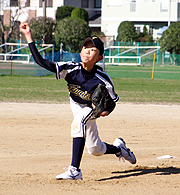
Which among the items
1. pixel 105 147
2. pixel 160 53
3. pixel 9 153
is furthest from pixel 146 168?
pixel 160 53

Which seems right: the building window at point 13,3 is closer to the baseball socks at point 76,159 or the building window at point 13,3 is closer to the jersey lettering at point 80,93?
the jersey lettering at point 80,93

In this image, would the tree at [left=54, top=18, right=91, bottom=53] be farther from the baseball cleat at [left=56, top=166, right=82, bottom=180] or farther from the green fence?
the baseball cleat at [left=56, top=166, right=82, bottom=180]

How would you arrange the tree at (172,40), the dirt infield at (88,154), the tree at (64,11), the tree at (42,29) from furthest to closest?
the tree at (64,11)
the tree at (42,29)
the tree at (172,40)
the dirt infield at (88,154)

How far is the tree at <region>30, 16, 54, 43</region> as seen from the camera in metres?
40.4

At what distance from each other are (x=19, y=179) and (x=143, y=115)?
581cm

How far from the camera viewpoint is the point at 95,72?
4.35 metres

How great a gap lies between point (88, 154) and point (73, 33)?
1291 inches

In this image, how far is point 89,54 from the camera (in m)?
4.19

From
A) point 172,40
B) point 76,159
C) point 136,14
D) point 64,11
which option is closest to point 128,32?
point 136,14

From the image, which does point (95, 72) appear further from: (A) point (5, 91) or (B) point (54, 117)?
(A) point (5, 91)

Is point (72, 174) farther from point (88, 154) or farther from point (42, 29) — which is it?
point (42, 29)

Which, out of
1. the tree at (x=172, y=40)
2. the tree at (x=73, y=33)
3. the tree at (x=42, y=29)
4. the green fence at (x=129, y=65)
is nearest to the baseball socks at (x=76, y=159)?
the green fence at (x=129, y=65)

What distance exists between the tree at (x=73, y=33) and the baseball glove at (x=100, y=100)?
33.8 m

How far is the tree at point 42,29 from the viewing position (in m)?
40.4
